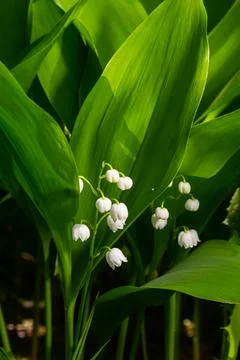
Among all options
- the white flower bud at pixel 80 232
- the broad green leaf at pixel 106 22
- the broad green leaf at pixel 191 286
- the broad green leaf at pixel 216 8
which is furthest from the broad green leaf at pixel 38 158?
the broad green leaf at pixel 216 8

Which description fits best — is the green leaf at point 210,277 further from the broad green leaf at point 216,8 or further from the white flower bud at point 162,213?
the broad green leaf at point 216,8

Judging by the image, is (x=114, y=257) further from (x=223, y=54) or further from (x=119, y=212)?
(x=223, y=54)

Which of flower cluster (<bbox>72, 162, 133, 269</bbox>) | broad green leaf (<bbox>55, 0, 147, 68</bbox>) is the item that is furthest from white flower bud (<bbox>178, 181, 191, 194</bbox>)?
broad green leaf (<bbox>55, 0, 147, 68</bbox>)

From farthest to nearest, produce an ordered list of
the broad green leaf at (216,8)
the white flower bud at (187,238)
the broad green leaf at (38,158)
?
the broad green leaf at (216,8) → the white flower bud at (187,238) → the broad green leaf at (38,158)

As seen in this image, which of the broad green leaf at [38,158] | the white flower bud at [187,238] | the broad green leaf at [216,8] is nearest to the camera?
the broad green leaf at [38,158]

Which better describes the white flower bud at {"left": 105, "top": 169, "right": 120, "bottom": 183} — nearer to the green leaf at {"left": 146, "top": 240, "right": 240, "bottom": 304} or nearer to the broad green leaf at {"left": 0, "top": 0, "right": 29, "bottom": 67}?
the green leaf at {"left": 146, "top": 240, "right": 240, "bottom": 304}

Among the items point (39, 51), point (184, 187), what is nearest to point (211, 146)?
point (184, 187)

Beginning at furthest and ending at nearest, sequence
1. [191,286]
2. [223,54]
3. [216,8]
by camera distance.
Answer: [216,8] → [223,54] → [191,286]
